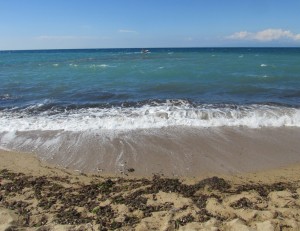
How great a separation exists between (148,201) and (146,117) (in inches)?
256

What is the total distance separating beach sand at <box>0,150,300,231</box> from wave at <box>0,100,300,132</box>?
3685 millimetres

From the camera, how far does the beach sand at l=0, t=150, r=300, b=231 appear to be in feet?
17.3

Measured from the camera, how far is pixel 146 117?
1242 centimetres

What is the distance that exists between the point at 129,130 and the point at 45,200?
509 centimetres

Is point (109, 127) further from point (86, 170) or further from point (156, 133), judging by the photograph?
point (86, 170)

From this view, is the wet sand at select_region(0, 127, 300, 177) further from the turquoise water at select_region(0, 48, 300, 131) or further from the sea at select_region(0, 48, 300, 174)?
the turquoise water at select_region(0, 48, 300, 131)

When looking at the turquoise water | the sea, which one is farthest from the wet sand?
the turquoise water

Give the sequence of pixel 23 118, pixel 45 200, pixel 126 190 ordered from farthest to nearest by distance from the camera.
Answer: pixel 23 118
pixel 126 190
pixel 45 200

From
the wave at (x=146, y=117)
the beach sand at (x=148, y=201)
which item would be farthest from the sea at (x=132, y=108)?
the beach sand at (x=148, y=201)

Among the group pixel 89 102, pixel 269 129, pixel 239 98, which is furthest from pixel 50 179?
pixel 239 98

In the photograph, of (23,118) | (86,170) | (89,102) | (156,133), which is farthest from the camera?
(89,102)

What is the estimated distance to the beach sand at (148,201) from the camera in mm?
5281

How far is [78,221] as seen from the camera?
17.9 ft

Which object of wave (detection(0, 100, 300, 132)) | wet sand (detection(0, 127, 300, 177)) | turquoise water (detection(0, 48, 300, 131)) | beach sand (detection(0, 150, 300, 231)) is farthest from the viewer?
turquoise water (detection(0, 48, 300, 131))
